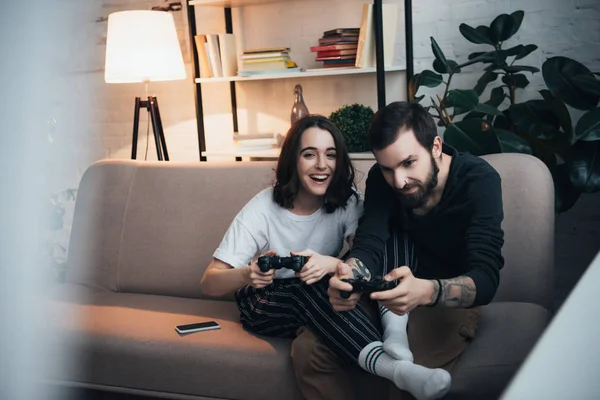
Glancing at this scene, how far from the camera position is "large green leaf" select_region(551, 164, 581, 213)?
2.40 meters

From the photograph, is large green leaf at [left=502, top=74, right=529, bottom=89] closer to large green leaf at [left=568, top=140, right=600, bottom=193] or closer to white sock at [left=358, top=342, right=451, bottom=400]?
large green leaf at [left=568, top=140, right=600, bottom=193]

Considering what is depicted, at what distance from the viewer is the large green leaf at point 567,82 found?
7.73 ft

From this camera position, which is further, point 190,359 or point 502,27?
point 502,27

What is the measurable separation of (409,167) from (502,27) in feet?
4.18

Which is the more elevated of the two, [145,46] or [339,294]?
[145,46]

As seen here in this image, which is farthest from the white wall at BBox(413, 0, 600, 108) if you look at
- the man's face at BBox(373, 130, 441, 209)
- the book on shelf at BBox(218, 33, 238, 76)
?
the man's face at BBox(373, 130, 441, 209)

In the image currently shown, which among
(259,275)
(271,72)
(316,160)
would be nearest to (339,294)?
(259,275)

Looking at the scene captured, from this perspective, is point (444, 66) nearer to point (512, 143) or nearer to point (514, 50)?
point (514, 50)

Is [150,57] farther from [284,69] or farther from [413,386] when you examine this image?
[413,386]

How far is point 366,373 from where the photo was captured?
5.44 feet

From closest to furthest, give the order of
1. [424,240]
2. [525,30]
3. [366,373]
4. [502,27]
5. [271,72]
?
[366,373] < [424,240] < [502,27] < [525,30] < [271,72]

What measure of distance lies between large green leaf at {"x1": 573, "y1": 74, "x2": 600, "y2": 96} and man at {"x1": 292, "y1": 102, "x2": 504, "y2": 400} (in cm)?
80

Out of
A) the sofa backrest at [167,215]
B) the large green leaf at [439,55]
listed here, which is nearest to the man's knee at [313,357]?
the sofa backrest at [167,215]

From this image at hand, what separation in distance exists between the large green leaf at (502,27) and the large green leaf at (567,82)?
30 centimetres
